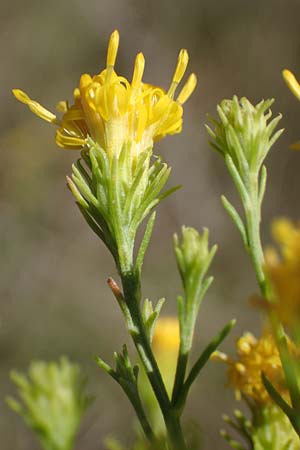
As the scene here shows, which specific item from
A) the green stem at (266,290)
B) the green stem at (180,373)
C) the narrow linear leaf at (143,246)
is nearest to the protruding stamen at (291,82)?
the green stem at (266,290)

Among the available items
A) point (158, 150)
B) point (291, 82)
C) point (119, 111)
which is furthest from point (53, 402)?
point (158, 150)

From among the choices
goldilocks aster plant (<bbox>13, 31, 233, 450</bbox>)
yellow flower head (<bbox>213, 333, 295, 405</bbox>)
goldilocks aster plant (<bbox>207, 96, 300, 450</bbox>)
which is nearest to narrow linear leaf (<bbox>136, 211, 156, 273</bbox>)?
goldilocks aster plant (<bbox>13, 31, 233, 450</bbox>)

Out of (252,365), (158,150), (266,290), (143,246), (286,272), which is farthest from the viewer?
(158,150)

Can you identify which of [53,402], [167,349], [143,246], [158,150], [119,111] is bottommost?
[167,349]

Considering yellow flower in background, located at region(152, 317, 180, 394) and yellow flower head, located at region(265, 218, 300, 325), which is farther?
yellow flower in background, located at region(152, 317, 180, 394)

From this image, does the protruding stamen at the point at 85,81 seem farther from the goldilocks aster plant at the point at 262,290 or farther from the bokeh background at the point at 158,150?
the bokeh background at the point at 158,150

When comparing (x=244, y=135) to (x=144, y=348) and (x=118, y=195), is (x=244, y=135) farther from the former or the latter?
(x=144, y=348)

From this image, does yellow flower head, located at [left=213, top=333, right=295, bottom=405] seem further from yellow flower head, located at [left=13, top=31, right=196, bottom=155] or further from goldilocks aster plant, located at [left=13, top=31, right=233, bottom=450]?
yellow flower head, located at [left=13, top=31, right=196, bottom=155]
